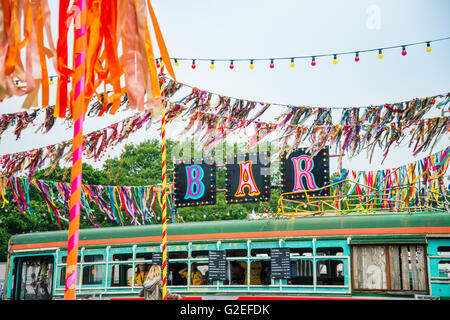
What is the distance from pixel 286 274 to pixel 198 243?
7.50 ft

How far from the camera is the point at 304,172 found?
15.7m

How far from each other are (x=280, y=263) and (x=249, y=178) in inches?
240

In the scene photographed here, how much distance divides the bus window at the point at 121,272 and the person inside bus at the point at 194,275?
4.71 feet

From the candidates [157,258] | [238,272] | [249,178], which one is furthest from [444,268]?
[249,178]

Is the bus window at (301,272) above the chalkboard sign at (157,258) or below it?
below

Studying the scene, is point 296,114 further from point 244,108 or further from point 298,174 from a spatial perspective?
point 298,174

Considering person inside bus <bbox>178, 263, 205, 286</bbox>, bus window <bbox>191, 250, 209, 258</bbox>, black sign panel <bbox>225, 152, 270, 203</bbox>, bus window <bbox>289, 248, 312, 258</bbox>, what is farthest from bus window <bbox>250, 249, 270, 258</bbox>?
black sign panel <bbox>225, 152, 270, 203</bbox>

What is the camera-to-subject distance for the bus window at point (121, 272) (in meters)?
12.5

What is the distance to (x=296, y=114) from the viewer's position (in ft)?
43.4

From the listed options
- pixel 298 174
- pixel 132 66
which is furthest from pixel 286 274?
pixel 132 66

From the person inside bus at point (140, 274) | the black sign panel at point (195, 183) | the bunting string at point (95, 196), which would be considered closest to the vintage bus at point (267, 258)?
the person inside bus at point (140, 274)

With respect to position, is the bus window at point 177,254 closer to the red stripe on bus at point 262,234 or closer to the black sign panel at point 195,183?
the red stripe on bus at point 262,234

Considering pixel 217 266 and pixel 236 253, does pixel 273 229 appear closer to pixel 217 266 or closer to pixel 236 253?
pixel 236 253

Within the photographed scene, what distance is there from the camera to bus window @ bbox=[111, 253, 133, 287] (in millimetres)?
12500
